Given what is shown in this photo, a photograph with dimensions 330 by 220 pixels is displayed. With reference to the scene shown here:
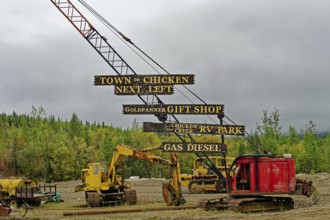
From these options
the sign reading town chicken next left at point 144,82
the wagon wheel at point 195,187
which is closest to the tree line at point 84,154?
the wagon wheel at point 195,187

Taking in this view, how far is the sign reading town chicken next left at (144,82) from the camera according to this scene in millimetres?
30266

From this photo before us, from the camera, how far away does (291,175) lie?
81.5ft

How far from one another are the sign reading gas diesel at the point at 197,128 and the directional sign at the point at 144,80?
259 centimetres

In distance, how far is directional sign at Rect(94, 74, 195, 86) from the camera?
1191 inches

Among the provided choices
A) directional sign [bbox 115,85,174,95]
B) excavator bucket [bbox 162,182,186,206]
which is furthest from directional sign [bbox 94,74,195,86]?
excavator bucket [bbox 162,182,186,206]

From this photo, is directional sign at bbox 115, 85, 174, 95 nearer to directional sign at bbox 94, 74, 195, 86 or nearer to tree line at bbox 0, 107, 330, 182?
directional sign at bbox 94, 74, 195, 86

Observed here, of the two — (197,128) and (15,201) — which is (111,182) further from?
(197,128)

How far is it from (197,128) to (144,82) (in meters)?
4.31

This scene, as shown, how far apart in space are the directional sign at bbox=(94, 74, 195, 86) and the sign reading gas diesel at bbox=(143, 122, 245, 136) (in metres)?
2.59

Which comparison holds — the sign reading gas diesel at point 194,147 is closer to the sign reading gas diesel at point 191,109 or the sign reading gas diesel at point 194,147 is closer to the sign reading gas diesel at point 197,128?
the sign reading gas diesel at point 197,128

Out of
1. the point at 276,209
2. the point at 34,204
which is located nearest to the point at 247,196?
the point at 276,209

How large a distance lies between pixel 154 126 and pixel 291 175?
8.72 m

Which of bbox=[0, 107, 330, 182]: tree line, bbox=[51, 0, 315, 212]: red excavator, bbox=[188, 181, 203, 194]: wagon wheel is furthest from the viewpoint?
bbox=[0, 107, 330, 182]: tree line

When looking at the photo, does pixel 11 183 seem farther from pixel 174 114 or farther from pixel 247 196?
pixel 247 196
